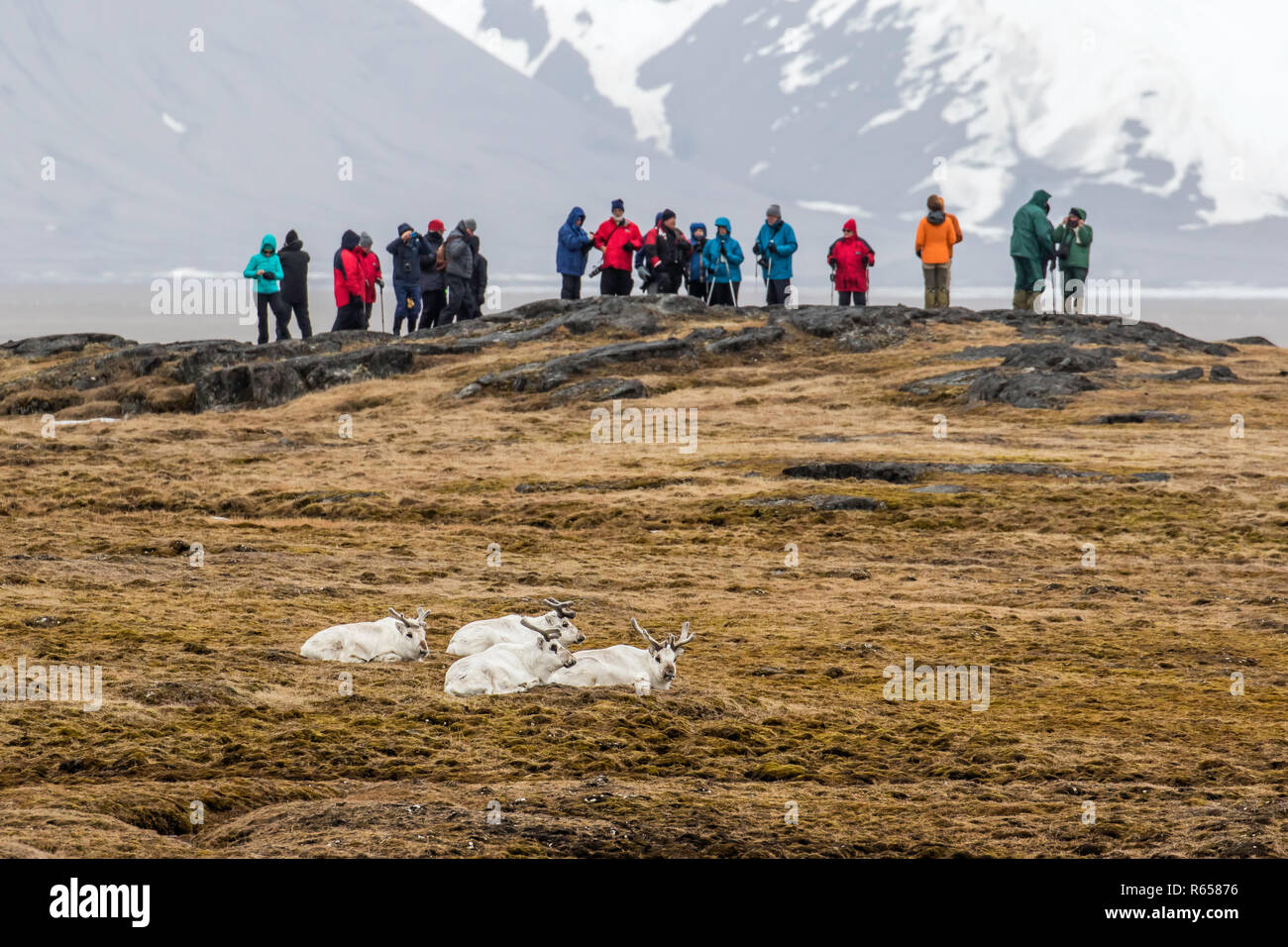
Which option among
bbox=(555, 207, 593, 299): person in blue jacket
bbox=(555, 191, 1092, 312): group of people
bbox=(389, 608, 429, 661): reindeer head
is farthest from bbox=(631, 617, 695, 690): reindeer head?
bbox=(555, 207, 593, 299): person in blue jacket

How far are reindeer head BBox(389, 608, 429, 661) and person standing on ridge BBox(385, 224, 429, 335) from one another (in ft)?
81.7

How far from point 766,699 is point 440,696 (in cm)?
235

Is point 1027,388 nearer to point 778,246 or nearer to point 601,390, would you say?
point 601,390

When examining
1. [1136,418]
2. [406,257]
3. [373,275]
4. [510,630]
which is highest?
[406,257]

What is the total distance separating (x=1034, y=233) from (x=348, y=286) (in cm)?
1656

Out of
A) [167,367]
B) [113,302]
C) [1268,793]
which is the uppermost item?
[113,302]

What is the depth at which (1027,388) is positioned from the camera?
1282 inches

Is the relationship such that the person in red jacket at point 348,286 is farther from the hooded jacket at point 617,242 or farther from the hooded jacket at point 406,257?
the hooded jacket at point 617,242

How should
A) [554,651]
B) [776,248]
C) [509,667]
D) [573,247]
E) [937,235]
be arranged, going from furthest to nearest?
[573,247], [776,248], [937,235], [554,651], [509,667]

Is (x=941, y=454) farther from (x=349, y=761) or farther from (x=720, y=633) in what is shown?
(x=349, y=761)

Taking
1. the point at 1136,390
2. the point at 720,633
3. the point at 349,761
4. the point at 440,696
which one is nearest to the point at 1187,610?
the point at 720,633

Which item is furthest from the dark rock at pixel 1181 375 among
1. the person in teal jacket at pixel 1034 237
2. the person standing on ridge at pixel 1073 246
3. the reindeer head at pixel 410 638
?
the reindeer head at pixel 410 638

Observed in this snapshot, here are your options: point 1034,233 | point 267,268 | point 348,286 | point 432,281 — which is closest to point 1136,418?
point 1034,233

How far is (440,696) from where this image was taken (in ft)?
36.6
